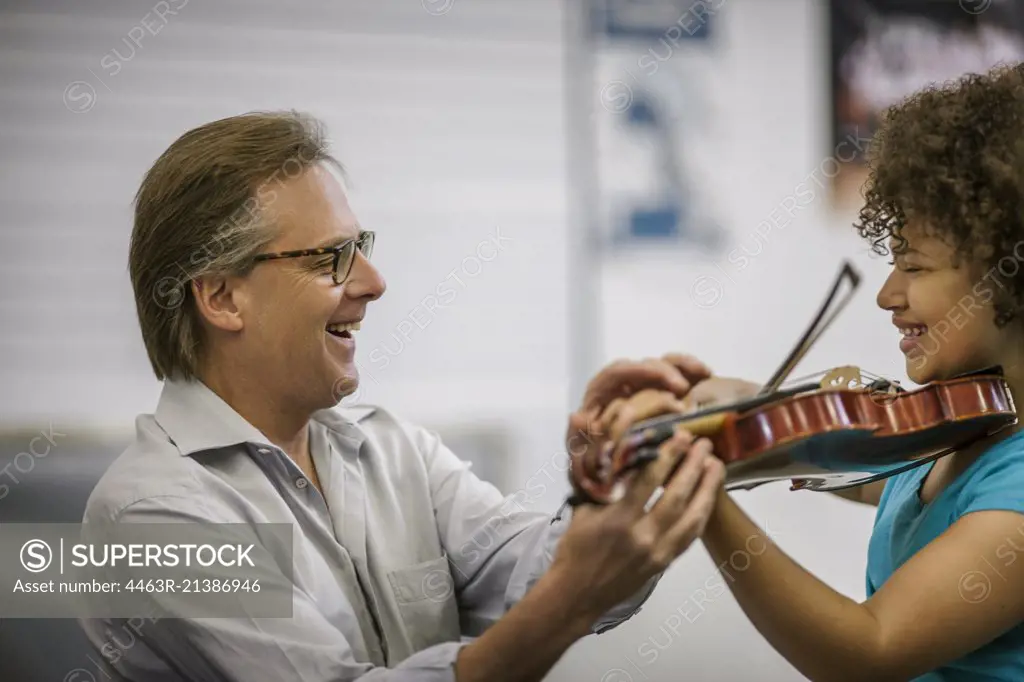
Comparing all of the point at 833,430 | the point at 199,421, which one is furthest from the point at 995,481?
the point at 199,421

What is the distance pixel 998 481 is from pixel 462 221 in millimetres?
1847

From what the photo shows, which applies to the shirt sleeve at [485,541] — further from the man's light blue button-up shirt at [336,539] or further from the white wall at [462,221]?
the white wall at [462,221]

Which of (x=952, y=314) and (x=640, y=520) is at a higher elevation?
(x=952, y=314)

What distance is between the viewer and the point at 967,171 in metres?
1.21

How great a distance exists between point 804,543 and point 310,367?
6.29 ft

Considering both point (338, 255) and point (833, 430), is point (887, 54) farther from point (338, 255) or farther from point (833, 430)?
point (833, 430)

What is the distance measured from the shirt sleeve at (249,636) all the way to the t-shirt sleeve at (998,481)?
61 cm

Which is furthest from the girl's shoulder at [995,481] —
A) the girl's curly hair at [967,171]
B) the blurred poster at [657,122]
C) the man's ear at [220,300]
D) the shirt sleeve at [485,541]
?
the blurred poster at [657,122]

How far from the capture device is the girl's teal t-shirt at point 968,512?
106cm

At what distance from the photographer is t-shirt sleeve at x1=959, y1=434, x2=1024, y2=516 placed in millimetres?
1089

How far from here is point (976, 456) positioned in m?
1.20

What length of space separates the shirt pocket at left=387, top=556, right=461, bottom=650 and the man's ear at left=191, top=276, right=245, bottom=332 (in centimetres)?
42

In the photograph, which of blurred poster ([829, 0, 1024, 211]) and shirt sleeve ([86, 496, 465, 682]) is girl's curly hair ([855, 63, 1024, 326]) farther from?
blurred poster ([829, 0, 1024, 211])

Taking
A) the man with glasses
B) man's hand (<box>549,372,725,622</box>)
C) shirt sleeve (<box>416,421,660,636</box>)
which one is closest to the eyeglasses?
the man with glasses
